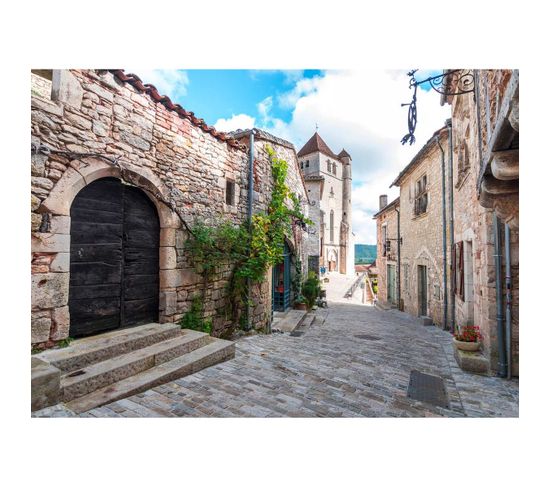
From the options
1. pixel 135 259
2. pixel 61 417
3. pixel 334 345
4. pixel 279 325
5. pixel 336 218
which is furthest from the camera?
pixel 336 218

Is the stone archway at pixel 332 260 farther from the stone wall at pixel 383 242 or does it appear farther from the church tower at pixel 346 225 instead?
the stone wall at pixel 383 242

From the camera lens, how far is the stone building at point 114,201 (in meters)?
2.65

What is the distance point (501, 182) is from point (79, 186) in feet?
14.5

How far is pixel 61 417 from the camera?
6.53 feet

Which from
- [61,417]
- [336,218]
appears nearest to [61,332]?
[61,417]

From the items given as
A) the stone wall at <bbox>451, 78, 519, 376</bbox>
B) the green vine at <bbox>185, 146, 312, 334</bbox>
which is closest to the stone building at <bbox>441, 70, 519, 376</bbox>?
the stone wall at <bbox>451, 78, 519, 376</bbox>

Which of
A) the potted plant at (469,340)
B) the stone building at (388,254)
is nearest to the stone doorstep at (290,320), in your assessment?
the potted plant at (469,340)

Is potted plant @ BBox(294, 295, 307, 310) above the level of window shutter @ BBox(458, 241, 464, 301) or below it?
below

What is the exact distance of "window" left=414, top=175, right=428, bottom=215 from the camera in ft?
26.9

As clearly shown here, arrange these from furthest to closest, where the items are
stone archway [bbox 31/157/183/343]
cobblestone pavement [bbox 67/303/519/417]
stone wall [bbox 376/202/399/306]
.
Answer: stone wall [bbox 376/202/399/306], stone archway [bbox 31/157/183/343], cobblestone pavement [bbox 67/303/519/417]

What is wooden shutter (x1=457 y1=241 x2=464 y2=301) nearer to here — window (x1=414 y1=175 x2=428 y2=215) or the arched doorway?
window (x1=414 y1=175 x2=428 y2=215)

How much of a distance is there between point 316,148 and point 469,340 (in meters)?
28.9

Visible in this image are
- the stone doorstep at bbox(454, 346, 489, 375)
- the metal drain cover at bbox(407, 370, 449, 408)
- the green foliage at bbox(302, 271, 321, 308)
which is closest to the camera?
the metal drain cover at bbox(407, 370, 449, 408)

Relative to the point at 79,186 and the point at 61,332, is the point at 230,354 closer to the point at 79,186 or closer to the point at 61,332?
the point at 61,332
